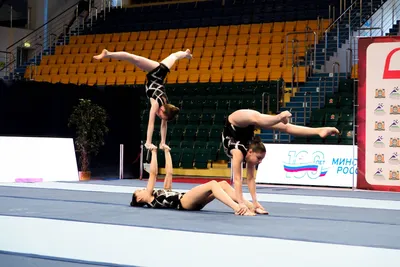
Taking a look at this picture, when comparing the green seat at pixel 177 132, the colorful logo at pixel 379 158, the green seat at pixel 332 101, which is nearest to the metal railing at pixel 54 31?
the green seat at pixel 177 132

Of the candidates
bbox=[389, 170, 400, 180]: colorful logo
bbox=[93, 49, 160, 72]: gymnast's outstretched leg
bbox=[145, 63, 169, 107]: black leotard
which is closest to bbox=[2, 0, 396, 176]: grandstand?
bbox=[389, 170, 400, 180]: colorful logo

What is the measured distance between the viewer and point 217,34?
18.7 meters

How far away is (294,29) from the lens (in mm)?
17234

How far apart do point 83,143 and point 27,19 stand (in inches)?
423

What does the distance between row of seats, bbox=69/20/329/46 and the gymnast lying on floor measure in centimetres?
999

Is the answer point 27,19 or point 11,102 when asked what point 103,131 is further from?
point 27,19

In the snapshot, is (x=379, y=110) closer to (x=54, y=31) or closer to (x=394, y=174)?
(x=394, y=174)

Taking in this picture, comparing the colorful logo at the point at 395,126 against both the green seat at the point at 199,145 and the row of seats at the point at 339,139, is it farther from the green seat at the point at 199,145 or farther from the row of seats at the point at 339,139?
the green seat at the point at 199,145

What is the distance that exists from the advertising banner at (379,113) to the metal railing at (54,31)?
12294 millimetres

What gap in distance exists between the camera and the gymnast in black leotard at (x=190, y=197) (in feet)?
19.9

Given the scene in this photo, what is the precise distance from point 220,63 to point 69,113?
17.5ft

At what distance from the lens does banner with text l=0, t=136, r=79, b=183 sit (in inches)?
457

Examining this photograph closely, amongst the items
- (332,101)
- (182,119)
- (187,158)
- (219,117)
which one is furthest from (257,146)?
(182,119)

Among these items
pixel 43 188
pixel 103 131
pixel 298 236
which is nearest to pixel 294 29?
pixel 103 131
